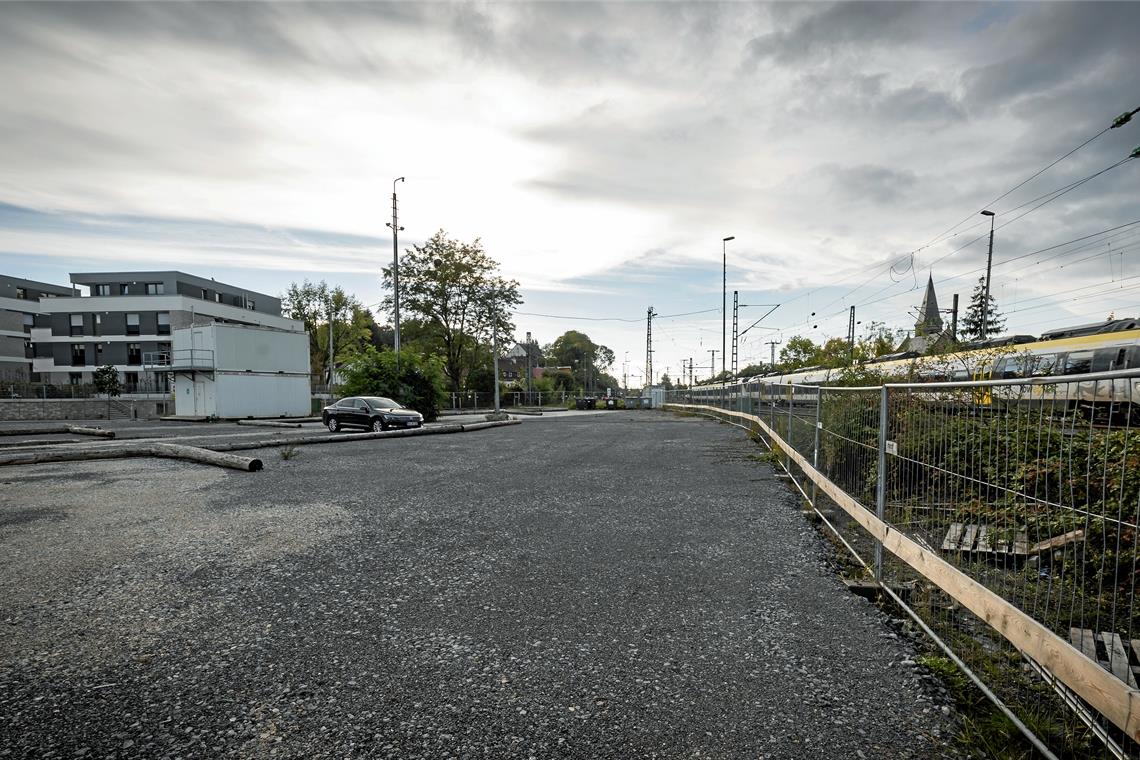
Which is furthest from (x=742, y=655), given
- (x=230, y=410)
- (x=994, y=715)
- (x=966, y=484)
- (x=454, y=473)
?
(x=230, y=410)

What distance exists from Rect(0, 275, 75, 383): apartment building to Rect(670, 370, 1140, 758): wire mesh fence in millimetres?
78787

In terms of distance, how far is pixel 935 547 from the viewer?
158 inches

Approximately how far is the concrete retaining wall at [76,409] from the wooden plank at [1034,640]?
46.0 metres

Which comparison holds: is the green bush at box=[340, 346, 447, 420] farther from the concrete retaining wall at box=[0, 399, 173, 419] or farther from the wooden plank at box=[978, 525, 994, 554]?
the wooden plank at box=[978, 525, 994, 554]

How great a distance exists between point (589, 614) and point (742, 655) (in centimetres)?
120

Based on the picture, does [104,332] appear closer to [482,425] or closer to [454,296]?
[454,296]

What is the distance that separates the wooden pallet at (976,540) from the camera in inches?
129

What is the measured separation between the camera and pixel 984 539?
3422 mm

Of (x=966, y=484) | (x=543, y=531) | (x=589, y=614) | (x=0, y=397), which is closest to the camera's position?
(x=966, y=484)

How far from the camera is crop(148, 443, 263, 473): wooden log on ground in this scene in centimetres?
1245

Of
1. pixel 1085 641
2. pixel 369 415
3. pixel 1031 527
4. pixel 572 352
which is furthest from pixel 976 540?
pixel 572 352

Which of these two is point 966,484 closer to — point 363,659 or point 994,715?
point 994,715

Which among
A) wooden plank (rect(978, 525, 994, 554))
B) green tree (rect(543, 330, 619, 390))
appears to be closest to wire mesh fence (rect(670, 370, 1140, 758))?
wooden plank (rect(978, 525, 994, 554))

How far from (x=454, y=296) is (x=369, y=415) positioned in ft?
112
